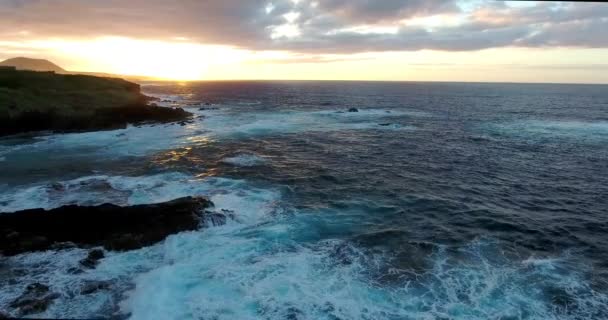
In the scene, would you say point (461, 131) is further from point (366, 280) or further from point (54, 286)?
point (54, 286)

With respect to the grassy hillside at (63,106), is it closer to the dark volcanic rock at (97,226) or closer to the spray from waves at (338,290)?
the dark volcanic rock at (97,226)

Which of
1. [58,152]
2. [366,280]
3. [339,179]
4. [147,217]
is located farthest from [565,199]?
[58,152]

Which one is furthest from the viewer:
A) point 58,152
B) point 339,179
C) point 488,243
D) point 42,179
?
point 58,152

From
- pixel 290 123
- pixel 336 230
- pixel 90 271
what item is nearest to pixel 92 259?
pixel 90 271

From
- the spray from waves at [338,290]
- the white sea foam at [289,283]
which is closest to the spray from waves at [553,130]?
the white sea foam at [289,283]

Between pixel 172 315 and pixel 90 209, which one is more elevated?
pixel 90 209
